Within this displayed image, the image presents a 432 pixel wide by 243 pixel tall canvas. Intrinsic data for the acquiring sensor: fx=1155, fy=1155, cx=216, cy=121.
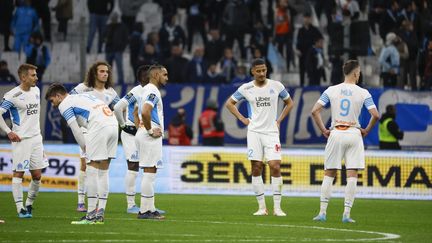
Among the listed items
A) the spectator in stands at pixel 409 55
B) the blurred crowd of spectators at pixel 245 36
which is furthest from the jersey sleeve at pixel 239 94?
the spectator in stands at pixel 409 55

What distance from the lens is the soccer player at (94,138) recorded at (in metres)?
15.7

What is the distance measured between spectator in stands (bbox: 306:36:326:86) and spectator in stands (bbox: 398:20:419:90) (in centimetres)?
215

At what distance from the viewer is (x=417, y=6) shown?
33406mm

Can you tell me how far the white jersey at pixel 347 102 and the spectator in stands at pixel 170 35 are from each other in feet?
50.4

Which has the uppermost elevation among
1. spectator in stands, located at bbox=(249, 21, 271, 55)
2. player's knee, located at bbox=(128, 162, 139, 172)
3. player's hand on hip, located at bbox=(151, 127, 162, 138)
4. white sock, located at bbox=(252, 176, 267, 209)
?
spectator in stands, located at bbox=(249, 21, 271, 55)

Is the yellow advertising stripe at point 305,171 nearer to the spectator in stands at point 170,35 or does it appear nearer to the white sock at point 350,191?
the spectator in stands at point 170,35

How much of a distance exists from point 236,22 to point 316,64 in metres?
3.03

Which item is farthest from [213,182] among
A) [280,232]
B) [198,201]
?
[280,232]

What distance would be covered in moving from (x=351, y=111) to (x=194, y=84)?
12.9 meters

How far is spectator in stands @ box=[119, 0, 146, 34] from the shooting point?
34.1 metres

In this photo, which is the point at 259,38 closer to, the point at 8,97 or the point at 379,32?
the point at 379,32

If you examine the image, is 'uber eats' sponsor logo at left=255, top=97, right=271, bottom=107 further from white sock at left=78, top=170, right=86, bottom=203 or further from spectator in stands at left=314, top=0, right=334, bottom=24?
spectator in stands at left=314, top=0, right=334, bottom=24

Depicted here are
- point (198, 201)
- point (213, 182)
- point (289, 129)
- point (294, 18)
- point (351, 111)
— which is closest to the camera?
point (351, 111)

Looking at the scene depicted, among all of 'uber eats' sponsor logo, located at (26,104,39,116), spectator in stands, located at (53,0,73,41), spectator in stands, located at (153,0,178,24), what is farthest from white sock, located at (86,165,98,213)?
spectator in stands, located at (153,0,178,24)
